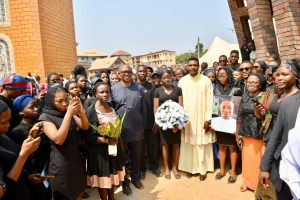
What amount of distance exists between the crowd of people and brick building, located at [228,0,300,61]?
378 mm

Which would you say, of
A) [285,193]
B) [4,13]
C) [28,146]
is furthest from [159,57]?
[28,146]

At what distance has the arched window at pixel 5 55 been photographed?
512 inches

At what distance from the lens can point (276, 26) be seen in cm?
510

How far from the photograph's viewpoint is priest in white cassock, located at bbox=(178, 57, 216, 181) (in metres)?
4.67

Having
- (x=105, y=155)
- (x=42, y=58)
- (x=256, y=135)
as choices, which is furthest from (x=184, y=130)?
(x=42, y=58)

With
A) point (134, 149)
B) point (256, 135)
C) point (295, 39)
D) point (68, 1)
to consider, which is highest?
point (68, 1)

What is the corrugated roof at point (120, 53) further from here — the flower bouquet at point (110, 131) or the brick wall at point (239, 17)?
the flower bouquet at point (110, 131)

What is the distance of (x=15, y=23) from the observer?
512 inches

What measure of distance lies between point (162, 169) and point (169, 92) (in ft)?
5.57

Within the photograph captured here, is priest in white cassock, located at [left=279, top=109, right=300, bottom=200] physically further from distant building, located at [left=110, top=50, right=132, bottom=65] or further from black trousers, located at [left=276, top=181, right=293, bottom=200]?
distant building, located at [left=110, top=50, right=132, bottom=65]

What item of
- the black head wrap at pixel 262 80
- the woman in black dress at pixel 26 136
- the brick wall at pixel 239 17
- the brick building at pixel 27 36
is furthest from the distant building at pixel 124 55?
the woman in black dress at pixel 26 136

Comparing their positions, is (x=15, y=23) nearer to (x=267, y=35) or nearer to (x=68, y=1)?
(x=68, y=1)

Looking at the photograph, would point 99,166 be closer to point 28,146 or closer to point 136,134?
point 136,134

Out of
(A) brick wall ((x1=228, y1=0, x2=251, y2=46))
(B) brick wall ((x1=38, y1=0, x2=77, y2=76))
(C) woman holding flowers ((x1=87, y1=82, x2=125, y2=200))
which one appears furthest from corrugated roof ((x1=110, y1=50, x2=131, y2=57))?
(C) woman holding flowers ((x1=87, y1=82, x2=125, y2=200))
